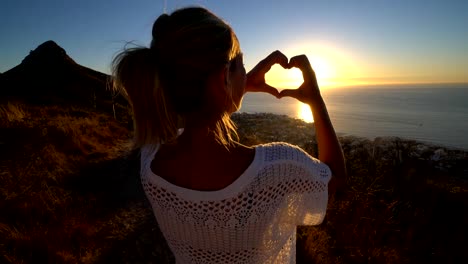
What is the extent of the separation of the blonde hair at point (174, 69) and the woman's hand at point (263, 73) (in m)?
0.42

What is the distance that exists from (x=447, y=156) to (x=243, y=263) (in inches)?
673

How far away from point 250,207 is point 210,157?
0.23 meters

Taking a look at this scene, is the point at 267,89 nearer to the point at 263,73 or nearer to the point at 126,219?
the point at 263,73

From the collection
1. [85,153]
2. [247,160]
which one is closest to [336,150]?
[247,160]

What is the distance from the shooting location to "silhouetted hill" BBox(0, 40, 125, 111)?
19.7m

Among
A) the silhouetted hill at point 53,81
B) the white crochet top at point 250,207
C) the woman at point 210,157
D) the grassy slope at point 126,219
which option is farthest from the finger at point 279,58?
the silhouetted hill at point 53,81

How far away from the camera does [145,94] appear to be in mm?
1190

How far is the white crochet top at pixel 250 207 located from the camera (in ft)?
3.65

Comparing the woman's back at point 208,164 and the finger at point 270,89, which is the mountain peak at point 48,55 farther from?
the woman's back at point 208,164

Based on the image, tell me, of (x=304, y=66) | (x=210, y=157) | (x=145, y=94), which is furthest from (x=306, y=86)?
(x=145, y=94)

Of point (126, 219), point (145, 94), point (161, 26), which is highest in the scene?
point (161, 26)

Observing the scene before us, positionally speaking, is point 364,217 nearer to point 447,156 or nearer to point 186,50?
point 186,50

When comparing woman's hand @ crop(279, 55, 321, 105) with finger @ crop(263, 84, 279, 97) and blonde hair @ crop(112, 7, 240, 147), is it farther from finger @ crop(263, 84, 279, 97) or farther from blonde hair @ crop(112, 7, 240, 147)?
blonde hair @ crop(112, 7, 240, 147)

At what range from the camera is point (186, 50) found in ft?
3.51
